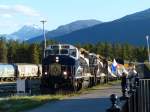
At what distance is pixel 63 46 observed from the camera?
4212 centimetres

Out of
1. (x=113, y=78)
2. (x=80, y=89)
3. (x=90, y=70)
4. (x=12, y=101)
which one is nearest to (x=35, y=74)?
(x=113, y=78)

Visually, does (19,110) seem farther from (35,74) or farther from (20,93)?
(35,74)

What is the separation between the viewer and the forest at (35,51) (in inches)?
5384

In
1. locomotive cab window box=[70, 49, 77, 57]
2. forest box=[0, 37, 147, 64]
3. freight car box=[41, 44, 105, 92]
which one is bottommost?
freight car box=[41, 44, 105, 92]

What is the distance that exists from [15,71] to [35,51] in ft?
159

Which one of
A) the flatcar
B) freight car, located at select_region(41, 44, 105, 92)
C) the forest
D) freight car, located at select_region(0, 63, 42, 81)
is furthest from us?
Result: the forest

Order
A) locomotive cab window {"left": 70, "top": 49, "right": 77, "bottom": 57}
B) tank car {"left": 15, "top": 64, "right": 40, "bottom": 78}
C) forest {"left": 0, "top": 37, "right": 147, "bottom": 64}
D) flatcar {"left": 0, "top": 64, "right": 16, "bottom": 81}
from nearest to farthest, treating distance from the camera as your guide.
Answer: locomotive cab window {"left": 70, "top": 49, "right": 77, "bottom": 57} < flatcar {"left": 0, "top": 64, "right": 16, "bottom": 81} < tank car {"left": 15, "top": 64, "right": 40, "bottom": 78} < forest {"left": 0, "top": 37, "right": 147, "bottom": 64}

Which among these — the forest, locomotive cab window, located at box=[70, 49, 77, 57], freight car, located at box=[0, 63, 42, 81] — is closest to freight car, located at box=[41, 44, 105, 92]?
locomotive cab window, located at box=[70, 49, 77, 57]

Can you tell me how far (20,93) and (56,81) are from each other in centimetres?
Result: 273

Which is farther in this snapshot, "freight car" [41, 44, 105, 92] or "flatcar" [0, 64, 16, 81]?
"flatcar" [0, 64, 16, 81]

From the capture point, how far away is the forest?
13675cm

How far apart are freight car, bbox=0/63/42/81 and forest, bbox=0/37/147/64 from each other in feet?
96.2

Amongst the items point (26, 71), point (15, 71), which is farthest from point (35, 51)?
point (15, 71)

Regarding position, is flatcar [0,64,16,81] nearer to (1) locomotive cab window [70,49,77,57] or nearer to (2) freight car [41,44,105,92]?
(1) locomotive cab window [70,49,77,57]
